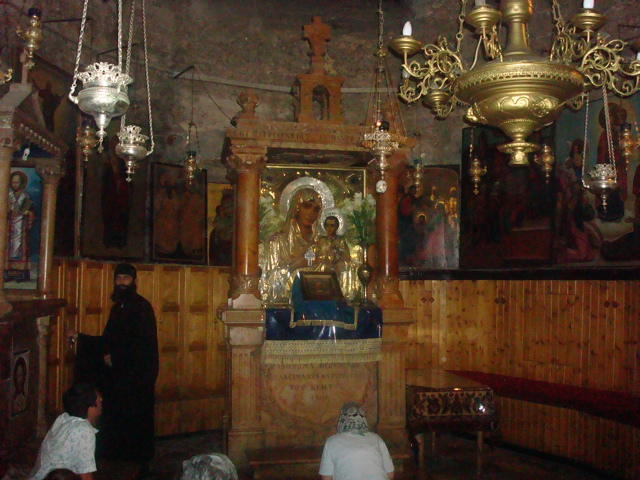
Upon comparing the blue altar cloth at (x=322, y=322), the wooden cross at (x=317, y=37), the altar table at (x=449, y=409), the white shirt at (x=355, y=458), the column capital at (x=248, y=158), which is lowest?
the altar table at (x=449, y=409)

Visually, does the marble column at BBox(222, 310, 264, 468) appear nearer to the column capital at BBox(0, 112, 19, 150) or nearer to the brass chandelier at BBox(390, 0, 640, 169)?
the column capital at BBox(0, 112, 19, 150)

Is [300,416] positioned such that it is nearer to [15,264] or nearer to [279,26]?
[15,264]

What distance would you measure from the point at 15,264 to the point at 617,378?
643cm

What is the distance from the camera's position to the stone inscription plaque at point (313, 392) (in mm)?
6512

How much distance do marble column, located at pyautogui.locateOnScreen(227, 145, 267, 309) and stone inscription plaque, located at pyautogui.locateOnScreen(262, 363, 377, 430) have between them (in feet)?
2.72

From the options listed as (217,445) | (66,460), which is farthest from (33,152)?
(217,445)

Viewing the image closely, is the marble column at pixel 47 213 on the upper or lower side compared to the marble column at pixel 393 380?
upper

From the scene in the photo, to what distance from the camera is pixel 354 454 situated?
369 cm

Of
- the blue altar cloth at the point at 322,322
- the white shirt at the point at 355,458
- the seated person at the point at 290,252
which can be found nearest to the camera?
the white shirt at the point at 355,458

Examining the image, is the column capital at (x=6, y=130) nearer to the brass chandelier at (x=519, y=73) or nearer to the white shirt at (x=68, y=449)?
the white shirt at (x=68, y=449)

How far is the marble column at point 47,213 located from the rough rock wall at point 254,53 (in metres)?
3.00

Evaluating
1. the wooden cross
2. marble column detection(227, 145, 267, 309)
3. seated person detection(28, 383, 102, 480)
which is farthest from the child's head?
seated person detection(28, 383, 102, 480)

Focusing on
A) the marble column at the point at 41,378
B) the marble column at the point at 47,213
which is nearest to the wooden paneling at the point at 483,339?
the marble column at the point at 47,213

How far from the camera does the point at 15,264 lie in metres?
5.76
